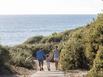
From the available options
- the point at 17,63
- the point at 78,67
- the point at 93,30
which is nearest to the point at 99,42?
the point at 93,30

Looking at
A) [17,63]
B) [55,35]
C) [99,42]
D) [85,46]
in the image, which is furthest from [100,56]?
[55,35]

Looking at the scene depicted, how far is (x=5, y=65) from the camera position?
26.8 metres

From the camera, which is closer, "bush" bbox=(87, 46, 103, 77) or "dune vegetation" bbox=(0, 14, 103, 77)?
"bush" bbox=(87, 46, 103, 77)

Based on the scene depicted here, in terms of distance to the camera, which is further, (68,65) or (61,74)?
(68,65)

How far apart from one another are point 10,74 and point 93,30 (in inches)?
198

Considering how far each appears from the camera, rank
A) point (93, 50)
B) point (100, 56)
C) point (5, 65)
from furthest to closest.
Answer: point (5, 65) → point (93, 50) → point (100, 56)

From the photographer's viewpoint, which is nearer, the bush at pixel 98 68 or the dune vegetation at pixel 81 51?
the bush at pixel 98 68

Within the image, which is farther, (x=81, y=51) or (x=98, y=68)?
(x=81, y=51)

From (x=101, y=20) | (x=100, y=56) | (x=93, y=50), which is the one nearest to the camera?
(x=100, y=56)

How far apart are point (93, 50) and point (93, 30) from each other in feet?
4.75

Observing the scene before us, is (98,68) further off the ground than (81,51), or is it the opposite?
(98,68)

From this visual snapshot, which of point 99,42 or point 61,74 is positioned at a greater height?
point 99,42

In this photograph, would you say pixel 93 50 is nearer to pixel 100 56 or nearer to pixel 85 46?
Result: pixel 85 46

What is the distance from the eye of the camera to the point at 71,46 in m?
28.5
